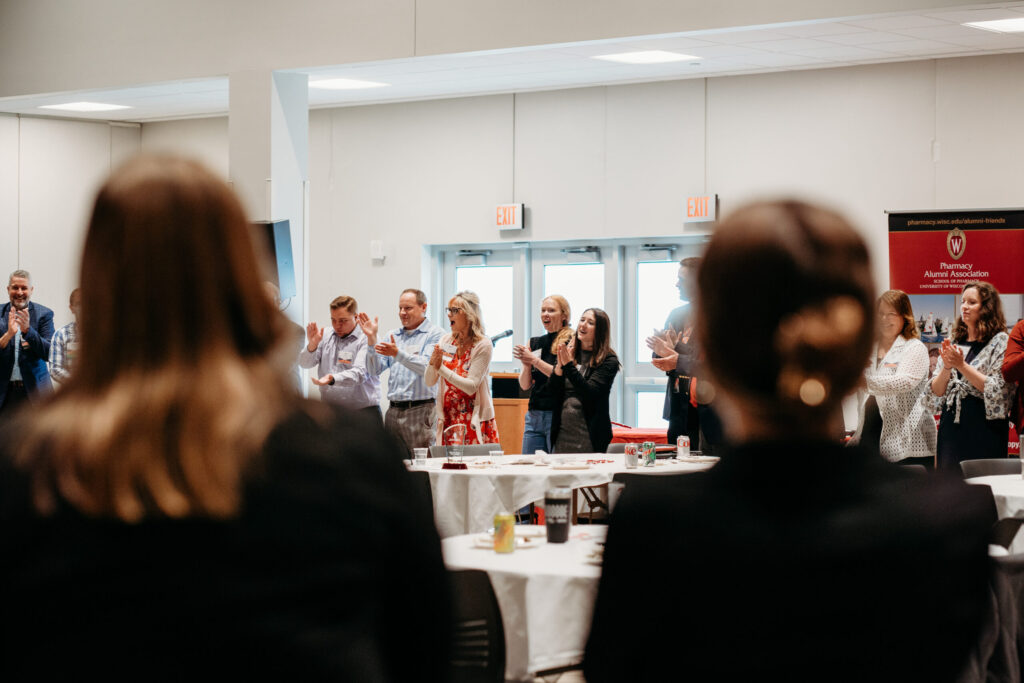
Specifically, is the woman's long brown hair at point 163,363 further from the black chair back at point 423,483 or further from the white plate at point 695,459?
the white plate at point 695,459

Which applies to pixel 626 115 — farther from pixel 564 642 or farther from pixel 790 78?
pixel 564 642

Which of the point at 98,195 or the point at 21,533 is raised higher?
the point at 98,195

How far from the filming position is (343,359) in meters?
8.10

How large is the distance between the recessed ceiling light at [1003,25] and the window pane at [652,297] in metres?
3.64

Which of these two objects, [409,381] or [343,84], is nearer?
[409,381]

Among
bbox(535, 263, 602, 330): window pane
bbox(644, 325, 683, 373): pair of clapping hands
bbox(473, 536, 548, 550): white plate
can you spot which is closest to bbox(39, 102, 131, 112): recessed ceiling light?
bbox(535, 263, 602, 330): window pane

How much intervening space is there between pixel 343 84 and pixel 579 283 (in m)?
3.12

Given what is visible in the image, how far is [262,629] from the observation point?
1.15m

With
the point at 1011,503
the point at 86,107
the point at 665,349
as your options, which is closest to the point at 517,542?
the point at 1011,503

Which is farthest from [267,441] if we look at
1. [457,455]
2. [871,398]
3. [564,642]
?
[871,398]

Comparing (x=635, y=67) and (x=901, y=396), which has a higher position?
(x=635, y=67)

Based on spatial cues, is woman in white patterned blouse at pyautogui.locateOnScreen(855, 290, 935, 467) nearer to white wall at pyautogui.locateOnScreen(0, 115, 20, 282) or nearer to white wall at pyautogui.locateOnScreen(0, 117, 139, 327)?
white wall at pyautogui.locateOnScreen(0, 117, 139, 327)

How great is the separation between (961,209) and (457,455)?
539 centimetres

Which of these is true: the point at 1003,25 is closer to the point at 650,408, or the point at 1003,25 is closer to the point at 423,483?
the point at 650,408
